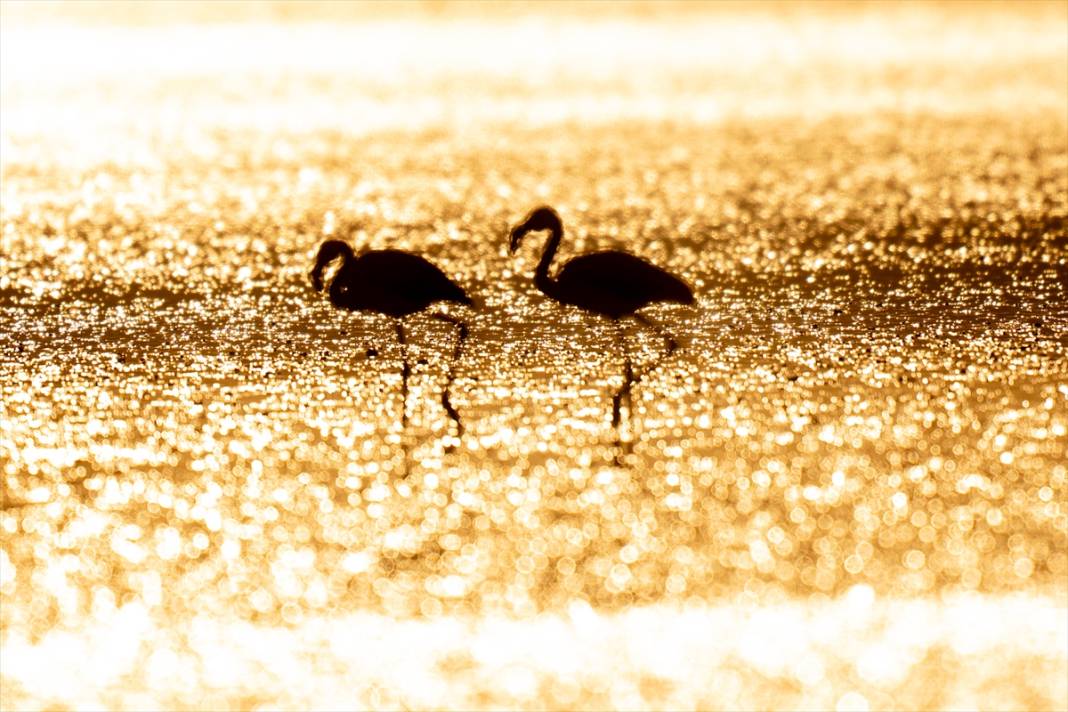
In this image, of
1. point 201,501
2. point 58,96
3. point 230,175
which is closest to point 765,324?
point 201,501

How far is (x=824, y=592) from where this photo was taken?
5.39 meters

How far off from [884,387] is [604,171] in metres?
5.55

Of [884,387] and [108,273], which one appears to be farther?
[108,273]

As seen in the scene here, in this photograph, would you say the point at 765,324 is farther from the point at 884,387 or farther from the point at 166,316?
the point at 166,316

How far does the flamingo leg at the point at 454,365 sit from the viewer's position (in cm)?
692

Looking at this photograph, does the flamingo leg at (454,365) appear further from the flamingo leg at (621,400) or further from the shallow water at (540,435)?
the flamingo leg at (621,400)

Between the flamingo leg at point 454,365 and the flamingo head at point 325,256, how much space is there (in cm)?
81

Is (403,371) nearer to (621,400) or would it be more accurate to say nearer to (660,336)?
(621,400)

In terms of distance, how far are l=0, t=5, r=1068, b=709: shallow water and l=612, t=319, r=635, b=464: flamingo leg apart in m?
0.05

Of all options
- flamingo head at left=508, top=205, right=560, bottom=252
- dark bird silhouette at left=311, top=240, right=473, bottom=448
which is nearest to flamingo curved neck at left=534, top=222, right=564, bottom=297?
flamingo head at left=508, top=205, right=560, bottom=252

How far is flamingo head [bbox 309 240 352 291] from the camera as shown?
901 cm

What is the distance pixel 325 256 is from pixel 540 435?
2595 millimetres

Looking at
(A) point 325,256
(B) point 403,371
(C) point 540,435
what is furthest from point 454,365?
(A) point 325,256

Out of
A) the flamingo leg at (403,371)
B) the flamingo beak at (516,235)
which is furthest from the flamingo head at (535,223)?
the flamingo leg at (403,371)
